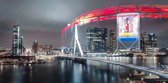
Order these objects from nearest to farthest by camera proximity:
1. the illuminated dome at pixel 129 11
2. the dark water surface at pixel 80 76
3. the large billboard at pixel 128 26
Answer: the large billboard at pixel 128 26 < the illuminated dome at pixel 129 11 < the dark water surface at pixel 80 76

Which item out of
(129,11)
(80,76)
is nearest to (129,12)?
(129,11)

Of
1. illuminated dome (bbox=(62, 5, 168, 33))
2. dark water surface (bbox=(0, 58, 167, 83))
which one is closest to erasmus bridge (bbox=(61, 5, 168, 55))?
illuminated dome (bbox=(62, 5, 168, 33))

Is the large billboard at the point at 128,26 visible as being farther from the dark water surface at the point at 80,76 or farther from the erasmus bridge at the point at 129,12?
the dark water surface at the point at 80,76

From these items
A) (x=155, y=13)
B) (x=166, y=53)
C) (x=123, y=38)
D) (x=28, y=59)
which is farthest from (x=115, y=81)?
(x=166, y=53)

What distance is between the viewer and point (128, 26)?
101 feet

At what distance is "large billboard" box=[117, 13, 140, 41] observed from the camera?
30.4m

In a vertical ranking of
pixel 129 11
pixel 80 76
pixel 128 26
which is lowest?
pixel 80 76

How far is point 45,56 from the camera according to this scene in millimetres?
118125

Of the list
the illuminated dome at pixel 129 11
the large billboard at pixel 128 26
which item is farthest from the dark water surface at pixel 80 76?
the illuminated dome at pixel 129 11

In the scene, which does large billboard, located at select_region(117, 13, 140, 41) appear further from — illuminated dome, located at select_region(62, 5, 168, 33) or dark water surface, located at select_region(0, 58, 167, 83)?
dark water surface, located at select_region(0, 58, 167, 83)

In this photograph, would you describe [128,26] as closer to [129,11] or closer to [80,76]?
[129,11]

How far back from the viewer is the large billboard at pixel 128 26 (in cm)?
3039

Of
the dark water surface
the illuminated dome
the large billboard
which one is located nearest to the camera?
the large billboard

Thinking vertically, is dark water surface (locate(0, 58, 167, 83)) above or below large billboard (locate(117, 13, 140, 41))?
below
